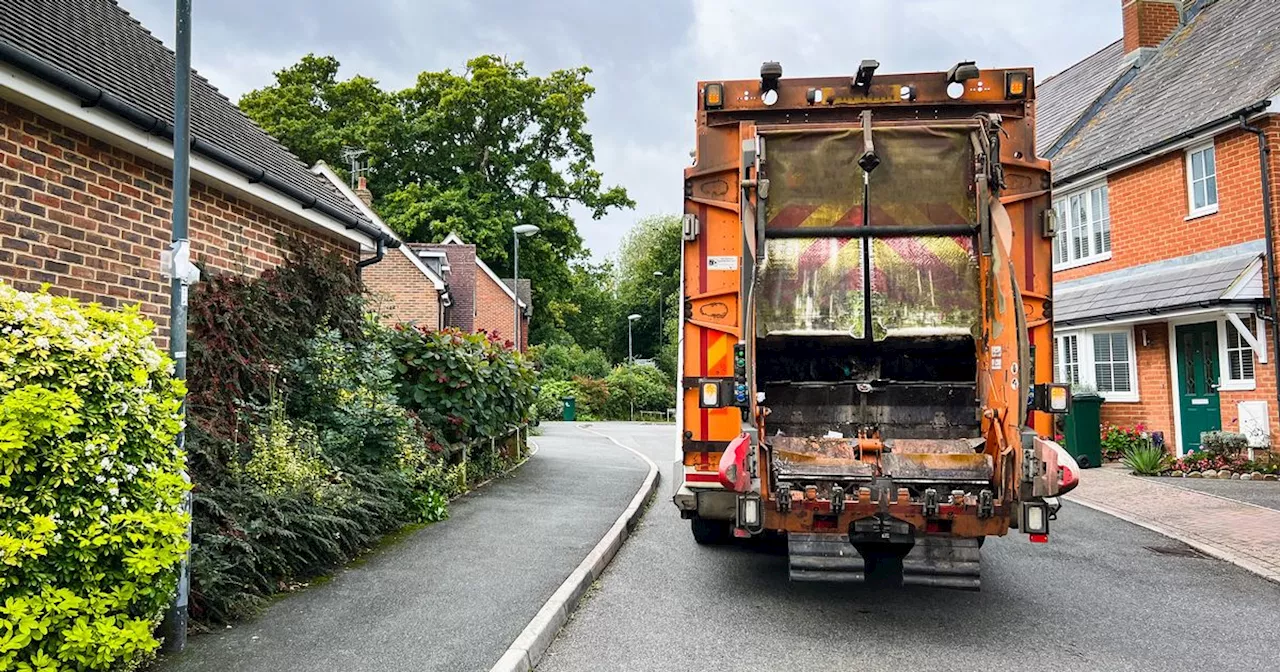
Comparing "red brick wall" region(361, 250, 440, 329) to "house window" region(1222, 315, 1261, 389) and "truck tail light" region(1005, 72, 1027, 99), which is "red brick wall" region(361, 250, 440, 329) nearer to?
"house window" region(1222, 315, 1261, 389)

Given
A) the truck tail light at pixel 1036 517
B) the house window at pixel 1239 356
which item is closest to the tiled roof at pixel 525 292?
the house window at pixel 1239 356

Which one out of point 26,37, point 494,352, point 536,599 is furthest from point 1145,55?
point 26,37

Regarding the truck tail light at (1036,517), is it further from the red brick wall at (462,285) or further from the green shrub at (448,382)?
the red brick wall at (462,285)

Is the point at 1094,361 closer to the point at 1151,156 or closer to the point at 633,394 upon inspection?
the point at 1151,156

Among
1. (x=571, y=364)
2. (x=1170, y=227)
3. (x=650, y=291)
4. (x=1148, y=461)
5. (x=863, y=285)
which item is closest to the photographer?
(x=863, y=285)

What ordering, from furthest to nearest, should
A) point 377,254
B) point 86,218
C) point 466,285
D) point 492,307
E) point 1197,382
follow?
point 492,307 < point 466,285 < point 1197,382 < point 377,254 < point 86,218

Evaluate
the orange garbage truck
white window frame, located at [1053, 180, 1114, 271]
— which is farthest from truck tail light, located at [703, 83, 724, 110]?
white window frame, located at [1053, 180, 1114, 271]

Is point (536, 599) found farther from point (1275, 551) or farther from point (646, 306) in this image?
point (646, 306)

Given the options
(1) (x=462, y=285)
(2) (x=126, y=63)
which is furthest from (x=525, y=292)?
(2) (x=126, y=63)

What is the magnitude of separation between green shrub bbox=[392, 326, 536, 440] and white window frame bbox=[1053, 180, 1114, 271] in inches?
443

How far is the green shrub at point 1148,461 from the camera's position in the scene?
12533 millimetres

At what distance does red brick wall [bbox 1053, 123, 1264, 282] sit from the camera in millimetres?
12500

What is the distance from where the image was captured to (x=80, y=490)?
3.44 m

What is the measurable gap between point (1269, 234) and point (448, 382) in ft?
38.5
